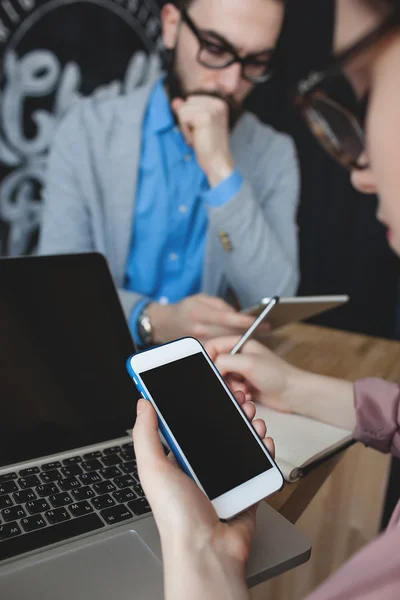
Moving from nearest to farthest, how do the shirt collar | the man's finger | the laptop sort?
the laptop
the man's finger
the shirt collar

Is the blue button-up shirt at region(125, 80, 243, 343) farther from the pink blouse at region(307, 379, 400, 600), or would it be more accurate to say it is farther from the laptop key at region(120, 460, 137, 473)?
the pink blouse at region(307, 379, 400, 600)

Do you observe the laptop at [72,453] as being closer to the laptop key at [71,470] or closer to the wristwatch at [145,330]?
the laptop key at [71,470]

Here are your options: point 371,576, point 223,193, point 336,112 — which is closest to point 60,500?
point 371,576

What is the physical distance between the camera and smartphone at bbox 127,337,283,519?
43cm

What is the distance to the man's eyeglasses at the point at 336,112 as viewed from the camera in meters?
0.36

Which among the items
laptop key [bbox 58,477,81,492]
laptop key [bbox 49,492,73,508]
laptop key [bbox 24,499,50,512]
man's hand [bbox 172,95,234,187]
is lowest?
laptop key [bbox 58,477,81,492]

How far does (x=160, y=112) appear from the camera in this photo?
1.38 metres

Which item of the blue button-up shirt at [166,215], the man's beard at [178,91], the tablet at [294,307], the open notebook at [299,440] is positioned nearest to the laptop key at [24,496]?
the open notebook at [299,440]

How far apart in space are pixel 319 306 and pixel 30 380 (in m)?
0.55

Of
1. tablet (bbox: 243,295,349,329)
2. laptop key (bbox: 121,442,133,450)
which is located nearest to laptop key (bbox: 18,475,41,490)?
laptop key (bbox: 121,442,133,450)

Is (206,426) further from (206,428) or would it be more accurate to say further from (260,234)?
(260,234)

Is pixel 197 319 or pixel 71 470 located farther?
pixel 197 319

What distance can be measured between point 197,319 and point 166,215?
532 millimetres

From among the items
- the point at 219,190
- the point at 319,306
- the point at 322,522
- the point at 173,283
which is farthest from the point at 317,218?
the point at 322,522
